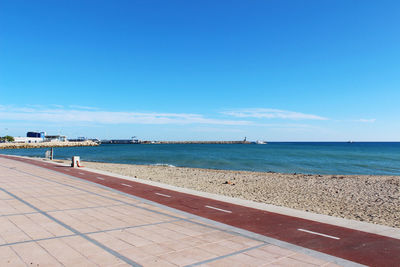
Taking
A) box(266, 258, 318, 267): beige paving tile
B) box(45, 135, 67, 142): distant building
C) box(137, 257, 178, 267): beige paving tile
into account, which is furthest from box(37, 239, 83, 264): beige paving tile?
box(45, 135, 67, 142): distant building

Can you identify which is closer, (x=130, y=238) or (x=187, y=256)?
(x=187, y=256)

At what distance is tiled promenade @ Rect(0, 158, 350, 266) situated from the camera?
5199 mm

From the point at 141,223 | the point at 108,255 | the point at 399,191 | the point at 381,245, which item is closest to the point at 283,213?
the point at 381,245

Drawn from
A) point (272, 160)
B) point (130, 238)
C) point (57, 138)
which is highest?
point (57, 138)

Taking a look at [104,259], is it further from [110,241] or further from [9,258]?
[9,258]

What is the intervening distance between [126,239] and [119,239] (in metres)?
0.16

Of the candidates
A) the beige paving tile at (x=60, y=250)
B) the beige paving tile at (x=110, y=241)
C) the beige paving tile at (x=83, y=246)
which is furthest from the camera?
the beige paving tile at (x=110, y=241)

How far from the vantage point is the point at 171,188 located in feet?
47.4

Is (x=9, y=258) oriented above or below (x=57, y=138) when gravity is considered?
below

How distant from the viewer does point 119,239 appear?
6.30m

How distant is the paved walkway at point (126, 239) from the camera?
522 centimetres

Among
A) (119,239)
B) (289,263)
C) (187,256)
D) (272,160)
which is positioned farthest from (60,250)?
(272,160)

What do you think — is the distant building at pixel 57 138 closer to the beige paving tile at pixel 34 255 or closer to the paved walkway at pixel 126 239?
the paved walkway at pixel 126 239

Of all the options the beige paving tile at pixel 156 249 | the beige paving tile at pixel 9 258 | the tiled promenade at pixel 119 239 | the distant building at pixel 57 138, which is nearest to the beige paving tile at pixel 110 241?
the tiled promenade at pixel 119 239
